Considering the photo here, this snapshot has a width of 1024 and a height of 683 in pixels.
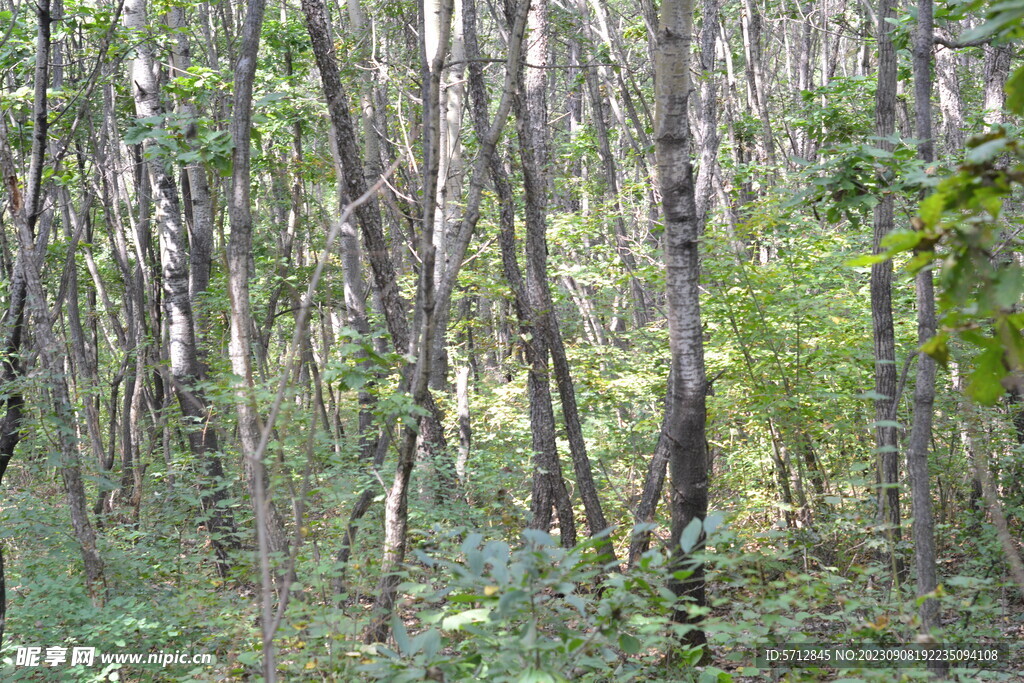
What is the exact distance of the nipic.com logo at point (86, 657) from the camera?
4922 mm

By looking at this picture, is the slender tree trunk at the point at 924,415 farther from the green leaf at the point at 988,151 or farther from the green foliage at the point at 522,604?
the green leaf at the point at 988,151

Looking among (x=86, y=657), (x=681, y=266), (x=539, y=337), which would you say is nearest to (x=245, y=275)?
(x=681, y=266)

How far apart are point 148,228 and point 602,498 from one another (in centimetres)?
938

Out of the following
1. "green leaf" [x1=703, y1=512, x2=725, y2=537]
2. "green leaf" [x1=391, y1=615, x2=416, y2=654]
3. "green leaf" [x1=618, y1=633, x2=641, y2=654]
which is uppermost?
"green leaf" [x1=703, y1=512, x2=725, y2=537]

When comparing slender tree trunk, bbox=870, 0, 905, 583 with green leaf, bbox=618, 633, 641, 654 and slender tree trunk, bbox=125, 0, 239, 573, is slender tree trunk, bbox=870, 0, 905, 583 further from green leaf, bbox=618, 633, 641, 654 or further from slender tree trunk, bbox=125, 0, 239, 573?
slender tree trunk, bbox=125, 0, 239, 573

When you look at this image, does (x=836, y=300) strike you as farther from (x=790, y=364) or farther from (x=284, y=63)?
(x=284, y=63)

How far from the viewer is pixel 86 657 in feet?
16.3

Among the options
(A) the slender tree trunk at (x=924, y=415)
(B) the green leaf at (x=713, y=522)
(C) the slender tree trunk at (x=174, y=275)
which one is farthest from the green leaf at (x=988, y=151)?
(C) the slender tree trunk at (x=174, y=275)

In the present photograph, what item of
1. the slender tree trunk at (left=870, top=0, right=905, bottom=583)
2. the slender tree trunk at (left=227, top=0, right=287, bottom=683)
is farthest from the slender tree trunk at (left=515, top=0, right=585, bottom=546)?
the slender tree trunk at (left=227, top=0, right=287, bottom=683)

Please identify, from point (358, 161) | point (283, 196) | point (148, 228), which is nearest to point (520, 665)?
point (358, 161)

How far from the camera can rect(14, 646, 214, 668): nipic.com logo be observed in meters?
4.92

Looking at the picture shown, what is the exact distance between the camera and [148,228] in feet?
41.8

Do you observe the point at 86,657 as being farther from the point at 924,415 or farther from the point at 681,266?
the point at 924,415

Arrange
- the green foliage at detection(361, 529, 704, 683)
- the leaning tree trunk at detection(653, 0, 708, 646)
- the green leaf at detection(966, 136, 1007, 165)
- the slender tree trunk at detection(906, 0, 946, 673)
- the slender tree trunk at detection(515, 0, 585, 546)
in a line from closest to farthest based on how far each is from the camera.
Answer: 1. the green leaf at detection(966, 136, 1007, 165)
2. the green foliage at detection(361, 529, 704, 683)
3. the leaning tree trunk at detection(653, 0, 708, 646)
4. the slender tree trunk at detection(906, 0, 946, 673)
5. the slender tree trunk at detection(515, 0, 585, 546)
